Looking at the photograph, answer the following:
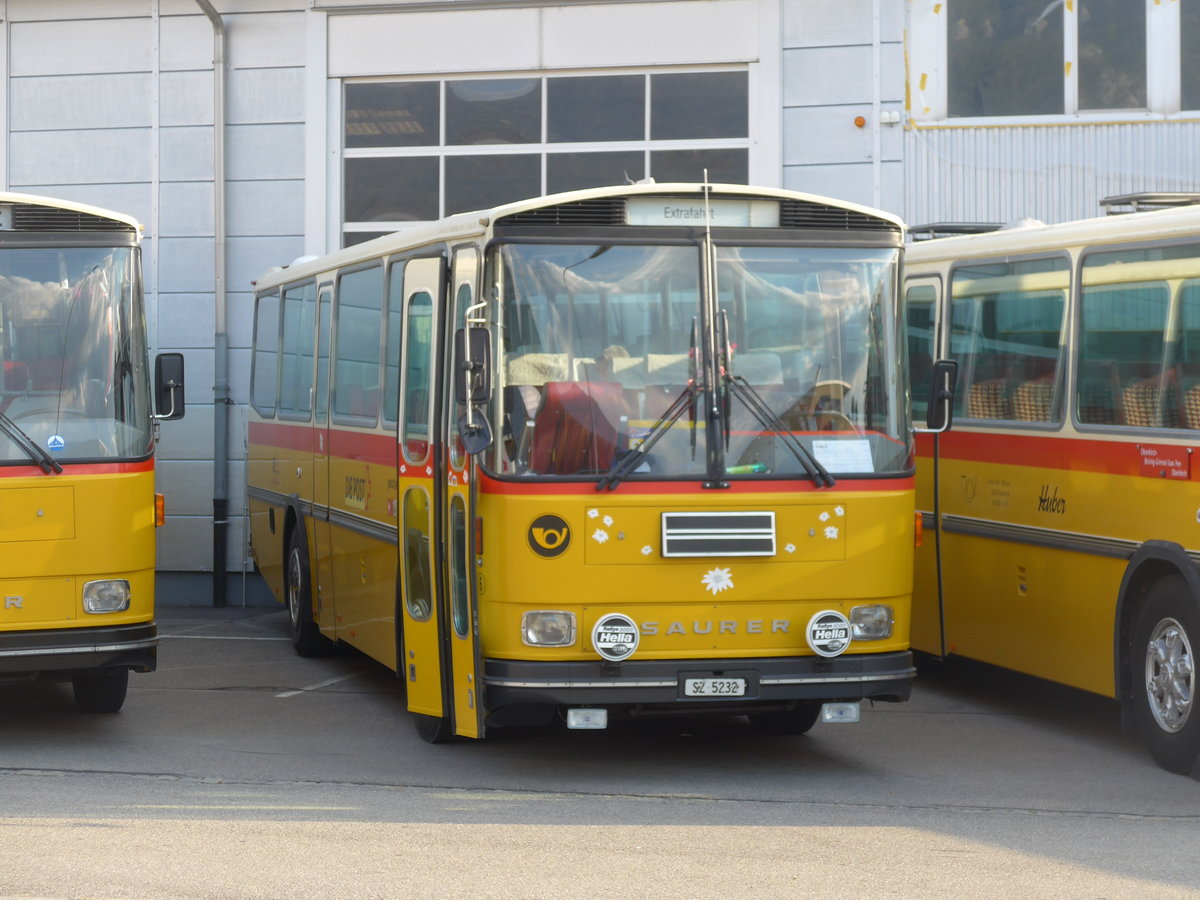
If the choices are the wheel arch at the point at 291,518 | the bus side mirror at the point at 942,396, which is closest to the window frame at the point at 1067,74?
the wheel arch at the point at 291,518

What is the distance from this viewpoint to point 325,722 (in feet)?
34.8

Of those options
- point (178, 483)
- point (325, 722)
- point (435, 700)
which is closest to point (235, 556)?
point (178, 483)

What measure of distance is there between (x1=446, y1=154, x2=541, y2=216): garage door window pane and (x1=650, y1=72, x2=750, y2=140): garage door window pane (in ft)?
4.02

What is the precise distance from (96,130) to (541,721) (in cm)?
1116

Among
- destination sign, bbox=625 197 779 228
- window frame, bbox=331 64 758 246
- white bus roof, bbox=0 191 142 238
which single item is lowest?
destination sign, bbox=625 197 779 228

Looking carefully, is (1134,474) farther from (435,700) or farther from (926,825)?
(435,700)

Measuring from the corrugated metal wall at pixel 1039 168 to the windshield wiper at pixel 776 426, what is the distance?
26.4 feet

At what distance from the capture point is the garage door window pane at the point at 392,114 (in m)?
17.2

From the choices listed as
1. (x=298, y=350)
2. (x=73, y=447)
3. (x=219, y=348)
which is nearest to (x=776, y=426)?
(x=73, y=447)

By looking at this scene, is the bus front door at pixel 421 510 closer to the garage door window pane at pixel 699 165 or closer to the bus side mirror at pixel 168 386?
the bus side mirror at pixel 168 386

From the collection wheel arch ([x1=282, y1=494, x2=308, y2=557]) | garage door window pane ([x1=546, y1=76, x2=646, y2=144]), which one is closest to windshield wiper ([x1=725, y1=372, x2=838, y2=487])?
wheel arch ([x1=282, y1=494, x2=308, y2=557])

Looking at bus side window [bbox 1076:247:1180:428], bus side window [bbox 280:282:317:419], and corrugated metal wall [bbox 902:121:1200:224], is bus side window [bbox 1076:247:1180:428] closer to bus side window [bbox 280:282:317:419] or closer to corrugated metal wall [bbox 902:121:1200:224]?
bus side window [bbox 280:282:317:419]

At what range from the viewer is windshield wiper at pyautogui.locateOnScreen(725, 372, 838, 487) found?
27.7 feet

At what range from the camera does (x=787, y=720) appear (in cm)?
1002
